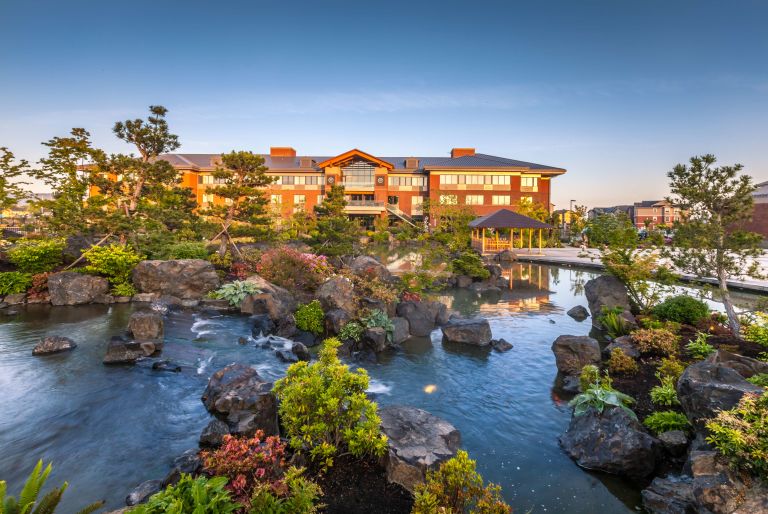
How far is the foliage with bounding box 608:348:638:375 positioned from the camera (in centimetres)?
880

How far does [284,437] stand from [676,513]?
223 inches

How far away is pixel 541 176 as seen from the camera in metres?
52.9

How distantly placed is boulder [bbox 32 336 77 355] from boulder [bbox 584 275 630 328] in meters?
16.3

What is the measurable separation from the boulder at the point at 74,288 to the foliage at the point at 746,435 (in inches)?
755

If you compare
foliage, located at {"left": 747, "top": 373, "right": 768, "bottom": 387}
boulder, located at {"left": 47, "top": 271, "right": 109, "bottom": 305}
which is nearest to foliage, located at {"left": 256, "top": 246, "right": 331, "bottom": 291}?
boulder, located at {"left": 47, "top": 271, "right": 109, "bottom": 305}

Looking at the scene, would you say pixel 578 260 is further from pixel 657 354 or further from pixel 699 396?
pixel 699 396

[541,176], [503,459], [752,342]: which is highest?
[541,176]

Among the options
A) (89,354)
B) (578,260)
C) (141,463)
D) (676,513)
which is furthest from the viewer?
(578,260)

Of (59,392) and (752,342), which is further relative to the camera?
(752,342)

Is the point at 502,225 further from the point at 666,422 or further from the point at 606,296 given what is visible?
the point at 666,422

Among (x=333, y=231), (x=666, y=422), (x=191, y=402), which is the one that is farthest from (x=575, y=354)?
(x=333, y=231)

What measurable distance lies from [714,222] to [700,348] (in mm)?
3086

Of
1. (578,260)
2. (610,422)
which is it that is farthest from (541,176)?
(610,422)

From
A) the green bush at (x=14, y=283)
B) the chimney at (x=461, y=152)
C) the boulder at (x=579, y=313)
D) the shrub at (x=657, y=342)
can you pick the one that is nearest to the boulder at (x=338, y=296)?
the shrub at (x=657, y=342)
